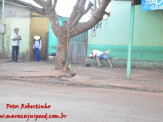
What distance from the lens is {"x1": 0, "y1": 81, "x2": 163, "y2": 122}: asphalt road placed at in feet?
15.9

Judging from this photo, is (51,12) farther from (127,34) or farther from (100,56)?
(127,34)

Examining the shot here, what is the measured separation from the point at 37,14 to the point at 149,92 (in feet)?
31.6

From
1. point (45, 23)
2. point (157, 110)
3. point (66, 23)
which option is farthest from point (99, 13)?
point (45, 23)

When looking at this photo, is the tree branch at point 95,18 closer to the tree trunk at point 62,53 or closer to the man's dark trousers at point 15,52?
the tree trunk at point 62,53

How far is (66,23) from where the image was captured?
9.88 metres

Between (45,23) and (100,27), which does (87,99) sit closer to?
(100,27)

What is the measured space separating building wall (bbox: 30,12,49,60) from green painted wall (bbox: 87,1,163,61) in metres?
Result: 3.32

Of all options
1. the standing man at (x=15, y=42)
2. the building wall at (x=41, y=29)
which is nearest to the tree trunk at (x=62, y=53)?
the standing man at (x=15, y=42)

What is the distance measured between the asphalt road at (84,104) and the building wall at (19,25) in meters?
6.62

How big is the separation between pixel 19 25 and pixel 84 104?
31.2 ft

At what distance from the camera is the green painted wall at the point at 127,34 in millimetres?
11797

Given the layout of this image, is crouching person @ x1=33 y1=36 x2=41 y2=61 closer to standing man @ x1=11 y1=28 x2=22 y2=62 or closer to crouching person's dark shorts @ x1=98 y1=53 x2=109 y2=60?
standing man @ x1=11 y1=28 x2=22 y2=62

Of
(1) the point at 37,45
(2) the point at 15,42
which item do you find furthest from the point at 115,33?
(2) the point at 15,42

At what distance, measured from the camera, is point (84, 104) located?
574 cm
